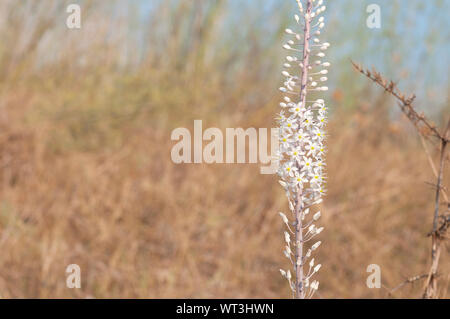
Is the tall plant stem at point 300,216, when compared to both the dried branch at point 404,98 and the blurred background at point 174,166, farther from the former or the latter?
the blurred background at point 174,166

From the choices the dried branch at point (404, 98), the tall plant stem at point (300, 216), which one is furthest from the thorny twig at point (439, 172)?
the tall plant stem at point (300, 216)

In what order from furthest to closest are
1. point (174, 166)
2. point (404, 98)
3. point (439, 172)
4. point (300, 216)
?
point (174, 166) → point (439, 172) → point (404, 98) → point (300, 216)

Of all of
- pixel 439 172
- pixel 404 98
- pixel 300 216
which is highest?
pixel 404 98

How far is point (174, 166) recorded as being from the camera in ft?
14.8

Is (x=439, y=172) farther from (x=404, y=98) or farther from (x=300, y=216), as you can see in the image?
(x=300, y=216)

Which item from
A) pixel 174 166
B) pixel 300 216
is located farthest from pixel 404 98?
pixel 174 166

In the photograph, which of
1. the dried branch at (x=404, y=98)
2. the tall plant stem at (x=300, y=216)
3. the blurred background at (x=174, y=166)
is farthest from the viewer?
the blurred background at (x=174, y=166)

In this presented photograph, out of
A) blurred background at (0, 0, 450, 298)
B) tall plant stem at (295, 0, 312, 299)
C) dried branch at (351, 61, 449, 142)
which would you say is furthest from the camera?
blurred background at (0, 0, 450, 298)

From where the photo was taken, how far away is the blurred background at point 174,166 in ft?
11.9

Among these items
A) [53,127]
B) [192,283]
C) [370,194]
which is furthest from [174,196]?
[370,194]

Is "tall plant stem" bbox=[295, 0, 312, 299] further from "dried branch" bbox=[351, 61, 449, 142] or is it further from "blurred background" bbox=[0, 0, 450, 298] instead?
"blurred background" bbox=[0, 0, 450, 298]

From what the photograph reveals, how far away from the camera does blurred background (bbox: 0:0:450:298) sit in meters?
3.61

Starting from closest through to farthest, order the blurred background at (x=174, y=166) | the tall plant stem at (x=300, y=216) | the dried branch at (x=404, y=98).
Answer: the tall plant stem at (x=300, y=216)
the dried branch at (x=404, y=98)
the blurred background at (x=174, y=166)

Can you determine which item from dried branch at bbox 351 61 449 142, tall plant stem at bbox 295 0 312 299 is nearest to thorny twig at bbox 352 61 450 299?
dried branch at bbox 351 61 449 142
